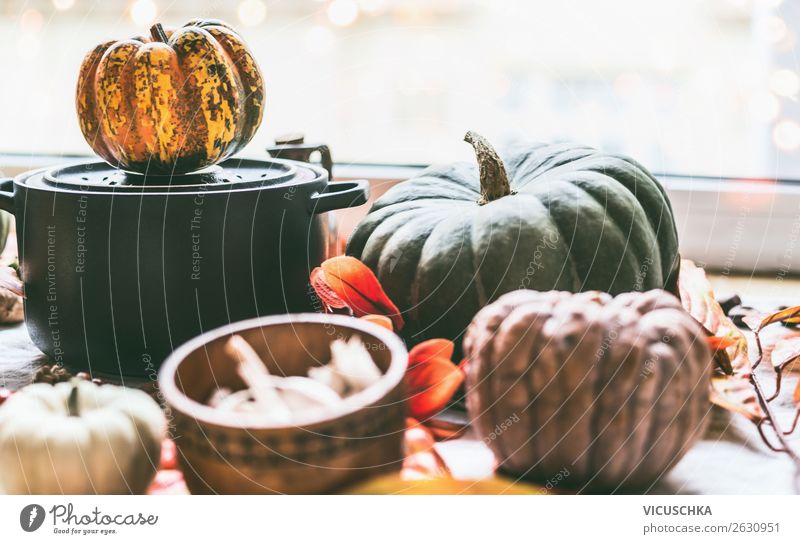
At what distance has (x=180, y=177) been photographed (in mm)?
510

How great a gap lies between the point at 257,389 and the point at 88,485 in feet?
0.35

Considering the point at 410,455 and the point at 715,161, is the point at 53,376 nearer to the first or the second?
the point at 410,455

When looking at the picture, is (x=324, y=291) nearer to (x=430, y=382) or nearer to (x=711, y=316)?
(x=430, y=382)

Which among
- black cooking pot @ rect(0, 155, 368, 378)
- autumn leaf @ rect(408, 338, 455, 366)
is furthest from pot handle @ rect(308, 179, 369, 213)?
autumn leaf @ rect(408, 338, 455, 366)

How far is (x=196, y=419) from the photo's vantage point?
0.34 metres

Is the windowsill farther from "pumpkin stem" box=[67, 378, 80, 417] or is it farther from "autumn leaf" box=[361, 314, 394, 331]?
"pumpkin stem" box=[67, 378, 80, 417]

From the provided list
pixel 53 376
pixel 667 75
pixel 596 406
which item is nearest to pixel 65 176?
pixel 53 376

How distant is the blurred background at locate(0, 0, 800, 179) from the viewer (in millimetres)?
720

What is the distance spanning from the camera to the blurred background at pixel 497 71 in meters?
0.72

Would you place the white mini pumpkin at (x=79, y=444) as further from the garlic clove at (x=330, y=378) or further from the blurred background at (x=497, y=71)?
the blurred background at (x=497, y=71)

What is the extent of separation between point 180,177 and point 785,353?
1.49 feet

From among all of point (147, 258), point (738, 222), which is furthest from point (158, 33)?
point (738, 222)

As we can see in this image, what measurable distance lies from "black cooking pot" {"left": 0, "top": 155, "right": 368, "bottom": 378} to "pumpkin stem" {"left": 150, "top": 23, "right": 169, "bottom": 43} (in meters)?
0.09

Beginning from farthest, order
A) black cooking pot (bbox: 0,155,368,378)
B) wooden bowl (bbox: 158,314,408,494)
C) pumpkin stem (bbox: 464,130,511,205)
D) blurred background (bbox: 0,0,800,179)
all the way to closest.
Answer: blurred background (bbox: 0,0,800,179) → pumpkin stem (bbox: 464,130,511,205) → black cooking pot (bbox: 0,155,368,378) → wooden bowl (bbox: 158,314,408,494)
